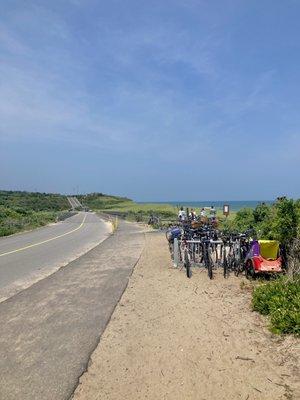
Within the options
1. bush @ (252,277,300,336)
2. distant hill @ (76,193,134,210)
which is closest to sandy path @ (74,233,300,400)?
bush @ (252,277,300,336)

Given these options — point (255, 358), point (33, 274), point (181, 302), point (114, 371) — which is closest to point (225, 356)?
point (255, 358)

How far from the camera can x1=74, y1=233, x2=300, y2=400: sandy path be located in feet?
17.9

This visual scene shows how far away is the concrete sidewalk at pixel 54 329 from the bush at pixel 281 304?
108 inches

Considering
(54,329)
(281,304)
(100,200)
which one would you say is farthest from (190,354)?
(100,200)

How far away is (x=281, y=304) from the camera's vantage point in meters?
8.06

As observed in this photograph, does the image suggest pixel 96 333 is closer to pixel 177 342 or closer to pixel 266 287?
pixel 177 342

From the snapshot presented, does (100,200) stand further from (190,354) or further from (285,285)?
(190,354)

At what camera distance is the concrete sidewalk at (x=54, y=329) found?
562 cm

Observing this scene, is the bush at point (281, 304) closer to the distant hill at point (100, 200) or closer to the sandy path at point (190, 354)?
the sandy path at point (190, 354)

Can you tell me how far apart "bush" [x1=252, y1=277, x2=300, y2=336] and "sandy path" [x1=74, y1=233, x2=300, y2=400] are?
210 mm

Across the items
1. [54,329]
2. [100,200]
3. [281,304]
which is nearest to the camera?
[54,329]

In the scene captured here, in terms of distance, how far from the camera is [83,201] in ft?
536

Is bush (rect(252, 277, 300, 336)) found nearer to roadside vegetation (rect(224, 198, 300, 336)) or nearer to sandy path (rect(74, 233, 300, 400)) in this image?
roadside vegetation (rect(224, 198, 300, 336))

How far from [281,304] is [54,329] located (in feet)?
12.4
